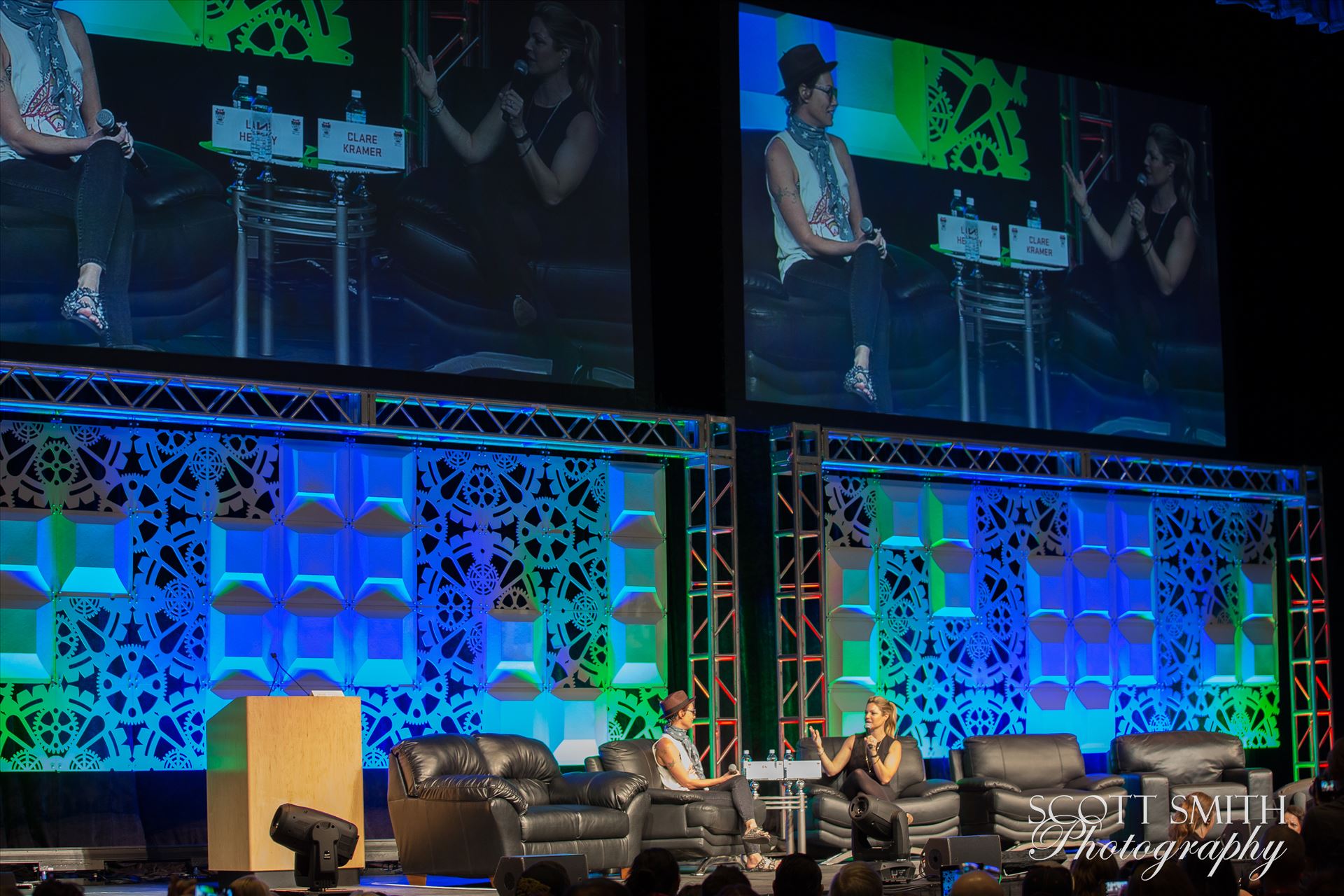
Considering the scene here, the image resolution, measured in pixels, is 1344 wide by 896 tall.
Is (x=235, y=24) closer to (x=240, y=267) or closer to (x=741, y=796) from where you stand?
(x=240, y=267)

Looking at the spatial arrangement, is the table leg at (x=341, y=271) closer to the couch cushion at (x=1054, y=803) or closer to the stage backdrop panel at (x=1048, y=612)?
the stage backdrop panel at (x=1048, y=612)

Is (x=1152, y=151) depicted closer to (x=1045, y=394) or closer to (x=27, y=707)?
(x=1045, y=394)

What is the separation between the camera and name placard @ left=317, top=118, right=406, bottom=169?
33.5 ft

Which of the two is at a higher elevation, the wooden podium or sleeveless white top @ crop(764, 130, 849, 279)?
sleeveless white top @ crop(764, 130, 849, 279)

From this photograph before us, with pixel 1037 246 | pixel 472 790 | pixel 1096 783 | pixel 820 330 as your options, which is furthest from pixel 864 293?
pixel 472 790

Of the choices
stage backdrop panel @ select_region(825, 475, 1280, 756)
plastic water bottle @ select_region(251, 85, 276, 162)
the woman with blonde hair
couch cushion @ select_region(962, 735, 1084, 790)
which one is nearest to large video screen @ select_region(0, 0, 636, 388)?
plastic water bottle @ select_region(251, 85, 276, 162)

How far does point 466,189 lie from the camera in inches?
420

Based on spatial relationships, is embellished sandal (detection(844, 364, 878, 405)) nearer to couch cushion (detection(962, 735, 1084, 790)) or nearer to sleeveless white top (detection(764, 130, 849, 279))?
sleeveless white top (detection(764, 130, 849, 279))

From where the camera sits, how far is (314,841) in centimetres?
723

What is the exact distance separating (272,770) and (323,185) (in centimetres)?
380

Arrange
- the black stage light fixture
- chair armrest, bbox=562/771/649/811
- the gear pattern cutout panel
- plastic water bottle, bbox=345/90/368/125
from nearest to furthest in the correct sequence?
the black stage light fixture → chair armrest, bbox=562/771/649/811 → the gear pattern cutout panel → plastic water bottle, bbox=345/90/368/125

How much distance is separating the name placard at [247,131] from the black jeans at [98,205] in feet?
1.90

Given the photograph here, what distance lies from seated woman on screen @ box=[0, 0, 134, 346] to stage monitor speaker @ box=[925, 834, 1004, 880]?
519 cm

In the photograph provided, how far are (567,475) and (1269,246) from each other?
643cm
